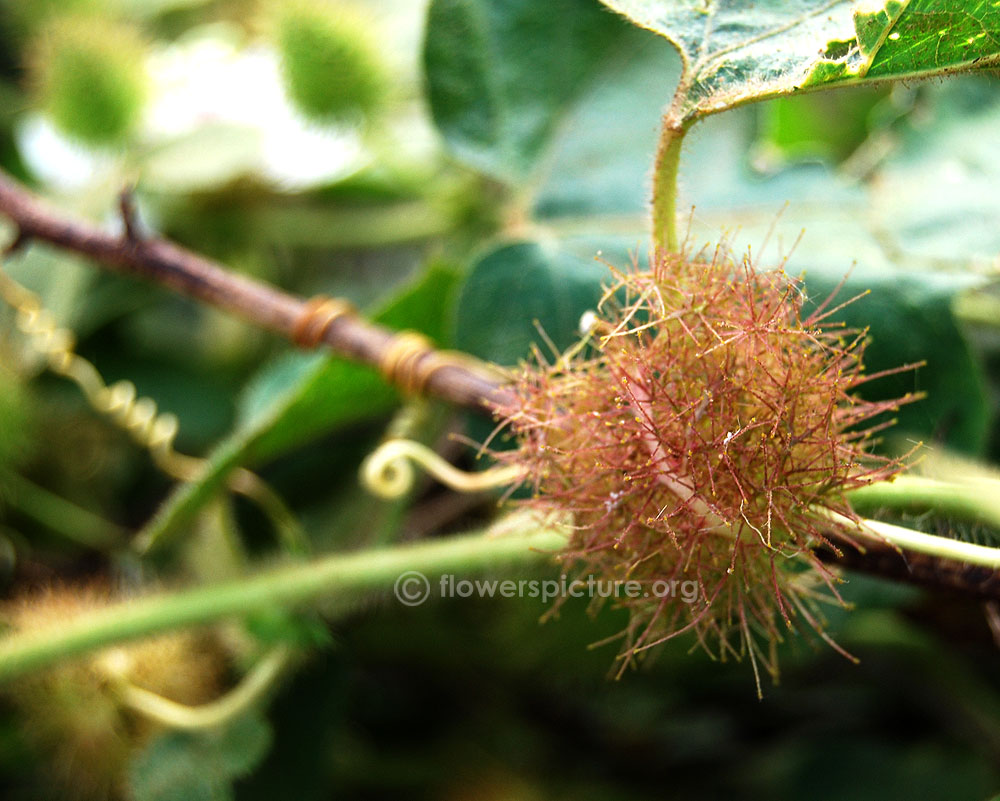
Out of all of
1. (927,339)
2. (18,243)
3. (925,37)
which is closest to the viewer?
(925,37)

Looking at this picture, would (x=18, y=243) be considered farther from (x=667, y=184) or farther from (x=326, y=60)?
(x=667, y=184)

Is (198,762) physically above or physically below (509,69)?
below

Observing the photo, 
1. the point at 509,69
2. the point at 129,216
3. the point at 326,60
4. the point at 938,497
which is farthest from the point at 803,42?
the point at 326,60

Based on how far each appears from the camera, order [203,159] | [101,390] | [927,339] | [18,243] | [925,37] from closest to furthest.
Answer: [925,37] < [927,339] < [18,243] < [101,390] < [203,159]

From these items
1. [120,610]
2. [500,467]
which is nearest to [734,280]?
[500,467]

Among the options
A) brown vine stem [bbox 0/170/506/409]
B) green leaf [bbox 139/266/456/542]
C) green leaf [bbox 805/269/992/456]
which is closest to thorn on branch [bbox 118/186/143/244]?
brown vine stem [bbox 0/170/506/409]

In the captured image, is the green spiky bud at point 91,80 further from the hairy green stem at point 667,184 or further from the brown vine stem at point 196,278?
the hairy green stem at point 667,184
